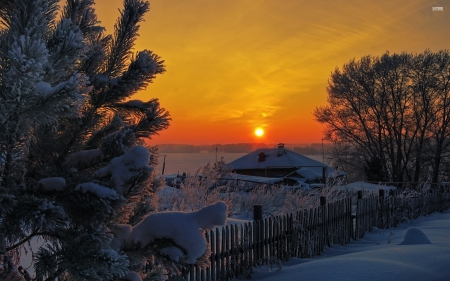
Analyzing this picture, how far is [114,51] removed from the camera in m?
2.07

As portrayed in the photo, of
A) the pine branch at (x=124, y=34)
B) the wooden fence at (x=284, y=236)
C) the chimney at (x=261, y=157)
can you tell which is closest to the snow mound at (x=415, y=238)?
the wooden fence at (x=284, y=236)

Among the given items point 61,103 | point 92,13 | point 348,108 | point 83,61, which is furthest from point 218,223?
point 348,108

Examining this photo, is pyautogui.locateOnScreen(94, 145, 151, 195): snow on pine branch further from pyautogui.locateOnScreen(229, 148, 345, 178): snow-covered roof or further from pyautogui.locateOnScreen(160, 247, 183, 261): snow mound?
pyautogui.locateOnScreen(229, 148, 345, 178): snow-covered roof

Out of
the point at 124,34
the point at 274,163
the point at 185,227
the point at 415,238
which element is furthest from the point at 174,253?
the point at 274,163

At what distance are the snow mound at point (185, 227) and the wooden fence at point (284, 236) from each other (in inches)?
131

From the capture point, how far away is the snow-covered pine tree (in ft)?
4.33

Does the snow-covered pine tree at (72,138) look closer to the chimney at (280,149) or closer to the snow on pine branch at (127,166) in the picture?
the snow on pine branch at (127,166)

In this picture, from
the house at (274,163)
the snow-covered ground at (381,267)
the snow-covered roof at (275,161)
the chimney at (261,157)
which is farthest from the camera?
the chimney at (261,157)

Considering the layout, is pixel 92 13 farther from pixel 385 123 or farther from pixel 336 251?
pixel 385 123

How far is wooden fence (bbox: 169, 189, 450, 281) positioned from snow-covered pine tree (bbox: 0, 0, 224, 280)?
3503 mm

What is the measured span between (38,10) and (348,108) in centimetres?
3155

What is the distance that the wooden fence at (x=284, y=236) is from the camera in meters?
5.81

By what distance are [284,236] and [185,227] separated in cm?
593

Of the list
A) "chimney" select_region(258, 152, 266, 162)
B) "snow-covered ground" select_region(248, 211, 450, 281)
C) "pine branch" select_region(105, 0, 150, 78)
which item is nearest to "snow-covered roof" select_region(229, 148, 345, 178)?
"chimney" select_region(258, 152, 266, 162)
